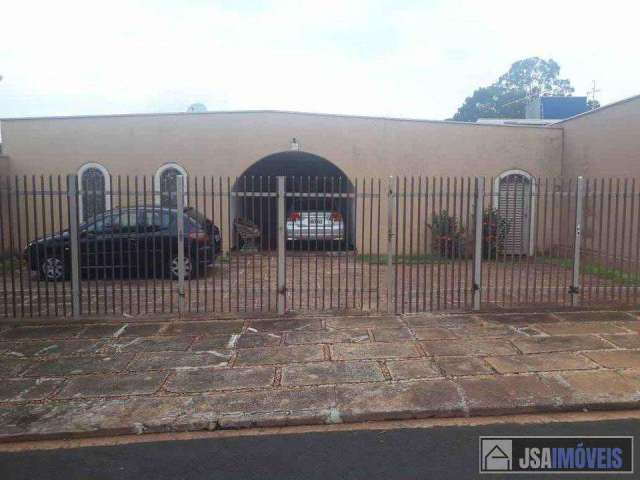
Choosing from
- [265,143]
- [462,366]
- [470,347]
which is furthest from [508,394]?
[265,143]

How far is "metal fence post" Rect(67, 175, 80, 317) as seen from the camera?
6.90 m

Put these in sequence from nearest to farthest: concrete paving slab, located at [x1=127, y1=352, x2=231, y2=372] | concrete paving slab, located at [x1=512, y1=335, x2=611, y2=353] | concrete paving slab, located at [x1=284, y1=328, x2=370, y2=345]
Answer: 1. concrete paving slab, located at [x1=127, y1=352, x2=231, y2=372]
2. concrete paving slab, located at [x1=512, y1=335, x2=611, y2=353]
3. concrete paving slab, located at [x1=284, y1=328, x2=370, y2=345]

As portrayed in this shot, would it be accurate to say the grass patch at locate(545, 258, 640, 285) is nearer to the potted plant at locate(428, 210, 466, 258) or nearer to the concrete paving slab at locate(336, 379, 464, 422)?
the potted plant at locate(428, 210, 466, 258)

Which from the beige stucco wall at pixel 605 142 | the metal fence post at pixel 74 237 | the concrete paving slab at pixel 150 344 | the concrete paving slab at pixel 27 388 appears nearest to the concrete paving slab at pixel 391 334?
the concrete paving slab at pixel 150 344

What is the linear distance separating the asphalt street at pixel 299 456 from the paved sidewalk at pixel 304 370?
0.26 metres

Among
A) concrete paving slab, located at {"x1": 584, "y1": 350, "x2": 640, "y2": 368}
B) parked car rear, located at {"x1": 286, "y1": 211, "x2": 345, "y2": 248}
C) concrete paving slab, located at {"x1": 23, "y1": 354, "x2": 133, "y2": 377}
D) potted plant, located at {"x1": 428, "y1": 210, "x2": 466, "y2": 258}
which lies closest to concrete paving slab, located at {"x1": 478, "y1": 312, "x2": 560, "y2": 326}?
potted plant, located at {"x1": 428, "y1": 210, "x2": 466, "y2": 258}

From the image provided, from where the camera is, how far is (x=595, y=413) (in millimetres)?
4336

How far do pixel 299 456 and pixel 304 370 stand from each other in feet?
5.44

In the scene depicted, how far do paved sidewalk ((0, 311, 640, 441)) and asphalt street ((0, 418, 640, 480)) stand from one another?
26 cm

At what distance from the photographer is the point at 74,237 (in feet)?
23.0

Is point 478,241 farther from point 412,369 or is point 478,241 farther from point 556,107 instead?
point 556,107

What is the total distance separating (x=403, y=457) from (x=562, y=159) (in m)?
13.3

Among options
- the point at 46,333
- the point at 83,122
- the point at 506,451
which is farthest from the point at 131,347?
the point at 83,122

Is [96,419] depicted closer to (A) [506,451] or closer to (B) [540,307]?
(A) [506,451]
